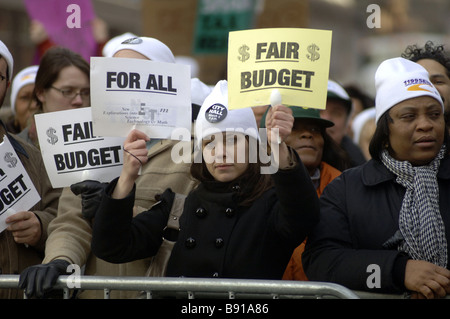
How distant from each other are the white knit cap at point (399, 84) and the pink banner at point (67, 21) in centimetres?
374

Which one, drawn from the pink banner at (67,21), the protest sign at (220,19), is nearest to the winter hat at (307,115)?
the pink banner at (67,21)

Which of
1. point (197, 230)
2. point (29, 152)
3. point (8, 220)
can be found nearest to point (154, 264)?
point (197, 230)

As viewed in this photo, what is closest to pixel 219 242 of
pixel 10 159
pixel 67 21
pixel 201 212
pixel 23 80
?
pixel 201 212

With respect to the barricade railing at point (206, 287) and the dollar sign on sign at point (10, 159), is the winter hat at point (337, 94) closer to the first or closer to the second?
the dollar sign on sign at point (10, 159)

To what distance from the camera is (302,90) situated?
389 cm

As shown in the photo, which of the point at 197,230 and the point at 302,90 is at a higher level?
the point at 302,90

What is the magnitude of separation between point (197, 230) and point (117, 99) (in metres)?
0.72

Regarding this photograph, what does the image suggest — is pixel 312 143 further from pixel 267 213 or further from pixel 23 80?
pixel 23 80

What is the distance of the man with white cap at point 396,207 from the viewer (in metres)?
3.82

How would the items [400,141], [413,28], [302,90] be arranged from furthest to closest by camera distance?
[413,28] → [400,141] → [302,90]

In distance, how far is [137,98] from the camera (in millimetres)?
4188

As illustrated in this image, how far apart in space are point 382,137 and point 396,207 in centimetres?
38
